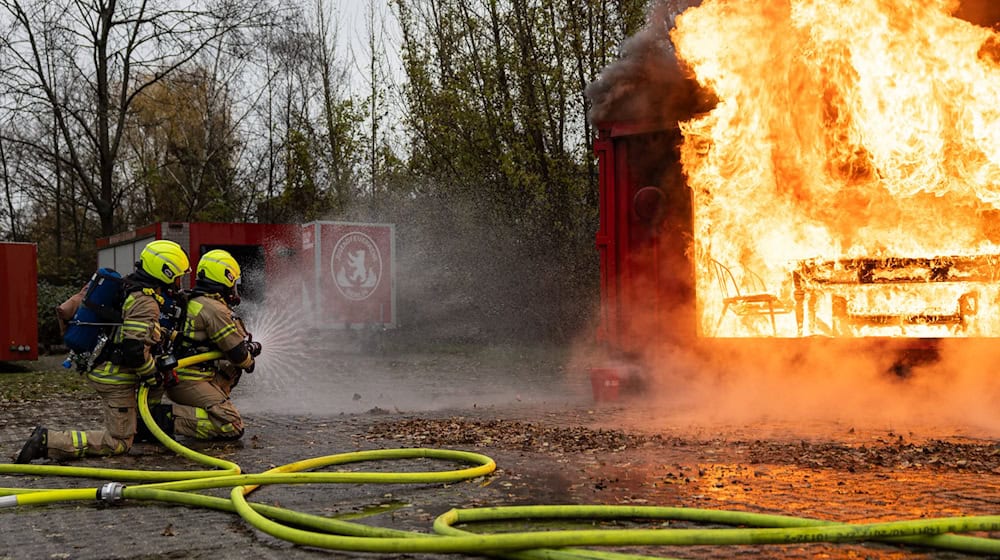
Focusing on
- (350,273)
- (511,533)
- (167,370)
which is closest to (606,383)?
(167,370)

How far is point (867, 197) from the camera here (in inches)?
354

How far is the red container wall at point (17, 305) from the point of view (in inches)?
690

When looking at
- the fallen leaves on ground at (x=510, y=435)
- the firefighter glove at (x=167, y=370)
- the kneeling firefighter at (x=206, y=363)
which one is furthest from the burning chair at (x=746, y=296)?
the firefighter glove at (x=167, y=370)

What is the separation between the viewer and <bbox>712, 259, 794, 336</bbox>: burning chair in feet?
29.8

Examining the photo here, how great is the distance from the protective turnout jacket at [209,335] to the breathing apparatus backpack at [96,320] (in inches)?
27.4

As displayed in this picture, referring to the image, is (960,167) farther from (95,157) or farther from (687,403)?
(95,157)

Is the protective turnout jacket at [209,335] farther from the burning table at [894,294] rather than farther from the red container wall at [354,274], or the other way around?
the red container wall at [354,274]

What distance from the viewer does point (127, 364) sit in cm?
721

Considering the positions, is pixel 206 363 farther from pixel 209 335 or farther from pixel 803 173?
pixel 803 173

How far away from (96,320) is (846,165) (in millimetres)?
6438

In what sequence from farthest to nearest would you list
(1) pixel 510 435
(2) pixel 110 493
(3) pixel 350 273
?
1. (3) pixel 350 273
2. (1) pixel 510 435
3. (2) pixel 110 493

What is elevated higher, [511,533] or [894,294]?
[894,294]

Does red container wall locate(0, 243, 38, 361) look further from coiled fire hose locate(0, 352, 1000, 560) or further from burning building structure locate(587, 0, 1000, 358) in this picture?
coiled fire hose locate(0, 352, 1000, 560)

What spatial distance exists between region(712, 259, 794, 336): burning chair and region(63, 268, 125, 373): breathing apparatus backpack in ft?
17.1
